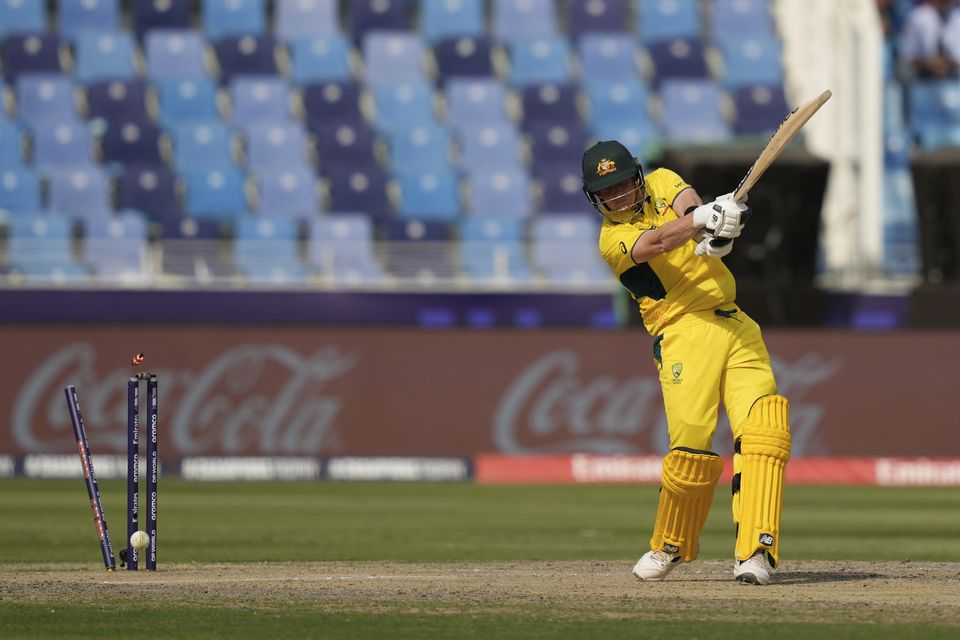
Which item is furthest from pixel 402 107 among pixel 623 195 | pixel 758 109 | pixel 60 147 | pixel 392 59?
pixel 623 195

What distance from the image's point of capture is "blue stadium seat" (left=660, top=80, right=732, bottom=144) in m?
23.2

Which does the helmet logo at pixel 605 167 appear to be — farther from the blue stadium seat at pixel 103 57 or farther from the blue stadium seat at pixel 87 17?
the blue stadium seat at pixel 87 17

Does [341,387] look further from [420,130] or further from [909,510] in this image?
[909,510]

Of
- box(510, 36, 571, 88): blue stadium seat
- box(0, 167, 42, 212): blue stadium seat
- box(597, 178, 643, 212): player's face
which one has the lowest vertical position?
box(597, 178, 643, 212): player's face

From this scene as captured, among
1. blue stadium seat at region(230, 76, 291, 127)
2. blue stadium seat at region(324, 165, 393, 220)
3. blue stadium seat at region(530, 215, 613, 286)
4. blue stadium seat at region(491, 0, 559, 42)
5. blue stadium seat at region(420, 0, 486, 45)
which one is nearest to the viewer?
blue stadium seat at region(530, 215, 613, 286)

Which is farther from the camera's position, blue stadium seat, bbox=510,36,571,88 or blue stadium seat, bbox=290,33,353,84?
blue stadium seat, bbox=510,36,571,88

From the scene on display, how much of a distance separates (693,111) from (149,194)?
24.2 feet

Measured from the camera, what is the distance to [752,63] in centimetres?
2433

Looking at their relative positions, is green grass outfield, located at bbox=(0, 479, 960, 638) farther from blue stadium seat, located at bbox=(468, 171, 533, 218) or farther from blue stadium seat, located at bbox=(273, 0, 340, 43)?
blue stadium seat, located at bbox=(273, 0, 340, 43)

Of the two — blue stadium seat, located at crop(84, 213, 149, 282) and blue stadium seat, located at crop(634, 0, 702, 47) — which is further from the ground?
blue stadium seat, located at crop(634, 0, 702, 47)

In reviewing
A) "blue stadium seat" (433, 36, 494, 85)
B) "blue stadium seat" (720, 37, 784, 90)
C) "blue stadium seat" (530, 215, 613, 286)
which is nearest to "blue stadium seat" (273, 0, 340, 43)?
"blue stadium seat" (433, 36, 494, 85)

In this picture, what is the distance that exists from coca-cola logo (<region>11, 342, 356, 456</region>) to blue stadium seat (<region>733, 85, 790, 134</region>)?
7511 millimetres

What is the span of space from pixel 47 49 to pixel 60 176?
8.91ft

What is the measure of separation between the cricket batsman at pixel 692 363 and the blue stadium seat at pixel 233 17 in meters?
17.0
